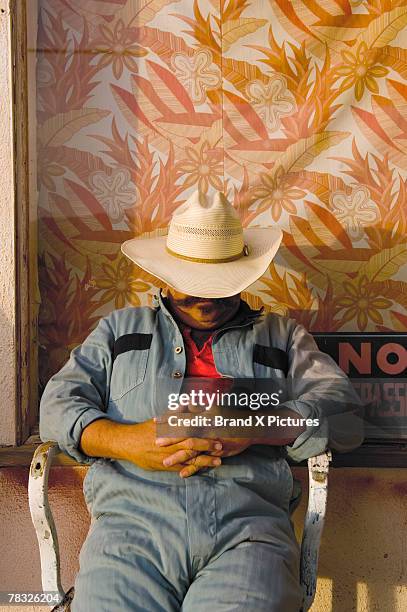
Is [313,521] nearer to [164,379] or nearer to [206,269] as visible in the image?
[164,379]

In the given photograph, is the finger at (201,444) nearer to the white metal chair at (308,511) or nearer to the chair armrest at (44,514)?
the white metal chair at (308,511)

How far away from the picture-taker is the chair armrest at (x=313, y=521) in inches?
96.1

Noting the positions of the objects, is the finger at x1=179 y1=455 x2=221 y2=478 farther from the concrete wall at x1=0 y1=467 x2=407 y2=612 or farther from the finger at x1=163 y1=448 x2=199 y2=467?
the concrete wall at x1=0 y1=467 x2=407 y2=612

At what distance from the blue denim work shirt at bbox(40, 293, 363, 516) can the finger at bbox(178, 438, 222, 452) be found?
11cm

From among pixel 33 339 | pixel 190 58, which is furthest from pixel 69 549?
pixel 190 58

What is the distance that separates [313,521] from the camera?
245cm

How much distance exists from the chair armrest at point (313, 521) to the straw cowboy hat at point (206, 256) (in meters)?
0.59

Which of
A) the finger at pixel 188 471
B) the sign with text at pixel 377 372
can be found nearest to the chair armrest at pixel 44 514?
the finger at pixel 188 471

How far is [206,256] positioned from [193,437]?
0.60m

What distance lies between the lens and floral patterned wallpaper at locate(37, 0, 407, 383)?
10.3 feet

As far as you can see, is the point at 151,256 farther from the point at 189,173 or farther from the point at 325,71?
the point at 325,71

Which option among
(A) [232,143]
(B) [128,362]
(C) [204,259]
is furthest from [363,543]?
(A) [232,143]

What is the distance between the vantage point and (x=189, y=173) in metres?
3.23

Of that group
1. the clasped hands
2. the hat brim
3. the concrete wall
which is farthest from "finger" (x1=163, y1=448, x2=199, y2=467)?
the concrete wall
